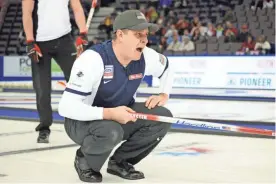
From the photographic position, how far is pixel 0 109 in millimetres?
6469

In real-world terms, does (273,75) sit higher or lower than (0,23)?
lower

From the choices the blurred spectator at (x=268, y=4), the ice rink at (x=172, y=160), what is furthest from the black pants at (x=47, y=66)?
the blurred spectator at (x=268, y=4)

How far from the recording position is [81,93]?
90.9 inches

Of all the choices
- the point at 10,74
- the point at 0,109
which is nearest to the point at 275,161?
the point at 0,109

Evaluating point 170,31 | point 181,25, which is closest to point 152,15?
point 181,25

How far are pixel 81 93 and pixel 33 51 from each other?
1439 mm

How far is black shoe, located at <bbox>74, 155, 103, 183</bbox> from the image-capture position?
8.02 ft

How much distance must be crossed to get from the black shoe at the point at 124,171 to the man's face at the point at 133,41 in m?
0.58

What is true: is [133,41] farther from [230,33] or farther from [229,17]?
[229,17]

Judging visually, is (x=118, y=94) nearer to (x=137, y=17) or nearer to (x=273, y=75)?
(x=137, y=17)

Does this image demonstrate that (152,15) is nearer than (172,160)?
No

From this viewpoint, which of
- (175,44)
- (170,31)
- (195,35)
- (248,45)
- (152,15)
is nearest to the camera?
(248,45)

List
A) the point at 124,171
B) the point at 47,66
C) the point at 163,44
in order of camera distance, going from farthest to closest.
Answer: the point at 163,44 < the point at 47,66 < the point at 124,171

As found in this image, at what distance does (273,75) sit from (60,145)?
6652 mm
